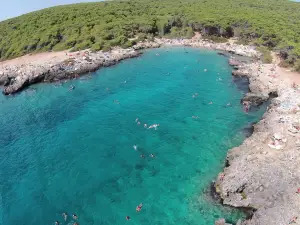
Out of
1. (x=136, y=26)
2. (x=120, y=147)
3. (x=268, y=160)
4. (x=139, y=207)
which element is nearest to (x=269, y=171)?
(x=268, y=160)

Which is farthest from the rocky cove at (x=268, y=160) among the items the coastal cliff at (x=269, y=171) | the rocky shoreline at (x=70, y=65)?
the rocky shoreline at (x=70, y=65)

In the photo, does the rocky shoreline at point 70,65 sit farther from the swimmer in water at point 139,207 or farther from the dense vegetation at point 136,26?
the swimmer in water at point 139,207

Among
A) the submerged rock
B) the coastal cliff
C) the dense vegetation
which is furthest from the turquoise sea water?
the dense vegetation

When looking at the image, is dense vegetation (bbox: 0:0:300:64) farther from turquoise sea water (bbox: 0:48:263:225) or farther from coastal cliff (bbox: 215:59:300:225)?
coastal cliff (bbox: 215:59:300:225)

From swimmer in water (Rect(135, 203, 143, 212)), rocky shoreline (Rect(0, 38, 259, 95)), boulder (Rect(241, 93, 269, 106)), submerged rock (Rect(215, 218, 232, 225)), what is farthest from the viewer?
rocky shoreline (Rect(0, 38, 259, 95))

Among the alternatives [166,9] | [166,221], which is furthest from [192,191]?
[166,9]

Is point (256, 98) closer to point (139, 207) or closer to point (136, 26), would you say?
point (139, 207)
